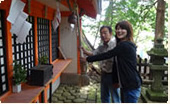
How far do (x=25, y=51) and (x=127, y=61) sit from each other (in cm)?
227

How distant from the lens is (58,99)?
478 cm

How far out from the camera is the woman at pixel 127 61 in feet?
6.47

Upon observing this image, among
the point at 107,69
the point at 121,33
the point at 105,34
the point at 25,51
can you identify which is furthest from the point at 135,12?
the point at 121,33

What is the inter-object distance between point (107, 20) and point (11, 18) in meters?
9.85

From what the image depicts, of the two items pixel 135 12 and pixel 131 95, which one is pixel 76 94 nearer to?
pixel 131 95

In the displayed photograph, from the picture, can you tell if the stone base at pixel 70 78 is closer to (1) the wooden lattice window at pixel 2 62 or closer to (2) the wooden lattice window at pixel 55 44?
(2) the wooden lattice window at pixel 55 44

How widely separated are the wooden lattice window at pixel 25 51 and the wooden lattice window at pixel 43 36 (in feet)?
1.47

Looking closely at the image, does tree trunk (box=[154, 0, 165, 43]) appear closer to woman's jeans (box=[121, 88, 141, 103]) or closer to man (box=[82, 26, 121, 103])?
man (box=[82, 26, 121, 103])

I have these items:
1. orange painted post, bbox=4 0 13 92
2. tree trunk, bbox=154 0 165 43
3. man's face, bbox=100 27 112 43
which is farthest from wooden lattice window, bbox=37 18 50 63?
tree trunk, bbox=154 0 165 43

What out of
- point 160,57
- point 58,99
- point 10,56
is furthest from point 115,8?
point 10,56

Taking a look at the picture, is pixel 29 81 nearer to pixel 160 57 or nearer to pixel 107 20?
pixel 160 57

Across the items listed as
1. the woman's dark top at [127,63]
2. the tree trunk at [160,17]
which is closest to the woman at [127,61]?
the woman's dark top at [127,63]

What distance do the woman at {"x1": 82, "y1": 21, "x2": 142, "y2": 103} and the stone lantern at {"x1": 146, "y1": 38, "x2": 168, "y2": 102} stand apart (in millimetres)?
2580

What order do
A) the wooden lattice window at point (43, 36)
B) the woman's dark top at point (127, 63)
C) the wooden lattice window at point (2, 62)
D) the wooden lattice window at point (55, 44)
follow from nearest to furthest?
the woman's dark top at point (127, 63)
the wooden lattice window at point (2, 62)
the wooden lattice window at point (43, 36)
the wooden lattice window at point (55, 44)
